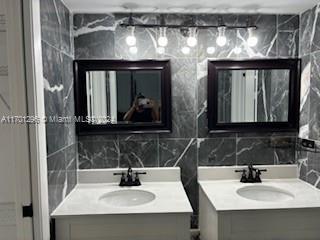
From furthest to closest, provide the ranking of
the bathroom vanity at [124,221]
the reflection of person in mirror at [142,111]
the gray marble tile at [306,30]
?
the reflection of person in mirror at [142,111] → the gray marble tile at [306,30] → the bathroom vanity at [124,221]

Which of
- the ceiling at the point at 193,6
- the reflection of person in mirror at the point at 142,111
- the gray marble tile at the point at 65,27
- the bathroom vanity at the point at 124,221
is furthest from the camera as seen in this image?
the reflection of person in mirror at the point at 142,111

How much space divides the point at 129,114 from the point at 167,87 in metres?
0.41

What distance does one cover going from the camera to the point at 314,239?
164cm

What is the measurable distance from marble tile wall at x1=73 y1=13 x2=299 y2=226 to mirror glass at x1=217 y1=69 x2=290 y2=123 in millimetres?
142

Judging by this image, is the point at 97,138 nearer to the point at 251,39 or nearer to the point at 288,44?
the point at 251,39

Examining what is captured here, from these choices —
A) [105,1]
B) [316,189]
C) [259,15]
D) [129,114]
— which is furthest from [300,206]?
[105,1]

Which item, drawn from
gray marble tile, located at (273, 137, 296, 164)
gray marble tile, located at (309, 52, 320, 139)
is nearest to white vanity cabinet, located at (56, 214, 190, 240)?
gray marble tile, located at (273, 137, 296, 164)

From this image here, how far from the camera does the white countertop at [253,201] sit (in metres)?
1.62

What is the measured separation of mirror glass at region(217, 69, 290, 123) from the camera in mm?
2135

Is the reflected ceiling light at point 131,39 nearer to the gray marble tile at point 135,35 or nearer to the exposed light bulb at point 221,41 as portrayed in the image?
the gray marble tile at point 135,35

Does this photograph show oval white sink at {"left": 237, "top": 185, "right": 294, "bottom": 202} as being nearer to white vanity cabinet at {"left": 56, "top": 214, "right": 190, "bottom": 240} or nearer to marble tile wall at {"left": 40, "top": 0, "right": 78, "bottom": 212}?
white vanity cabinet at {"left": 56, "top": 214, "right": 190, "bottom": 240}

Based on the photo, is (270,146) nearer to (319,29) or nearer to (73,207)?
(319,29)

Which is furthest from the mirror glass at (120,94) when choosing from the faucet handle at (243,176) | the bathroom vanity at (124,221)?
the faucet handle at (243,176)

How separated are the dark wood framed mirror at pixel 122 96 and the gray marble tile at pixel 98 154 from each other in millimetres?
115
